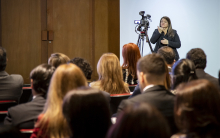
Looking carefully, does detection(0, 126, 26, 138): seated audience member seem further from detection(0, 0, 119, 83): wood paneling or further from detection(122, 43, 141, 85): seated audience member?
detection(0, 0, 119, 83): wood paneling

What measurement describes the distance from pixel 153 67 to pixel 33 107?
83 centimetres

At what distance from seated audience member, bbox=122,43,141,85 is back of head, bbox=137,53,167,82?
1.33m

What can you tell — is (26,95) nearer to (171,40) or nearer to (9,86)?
(9,86)

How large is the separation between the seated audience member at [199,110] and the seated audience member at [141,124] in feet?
1.06

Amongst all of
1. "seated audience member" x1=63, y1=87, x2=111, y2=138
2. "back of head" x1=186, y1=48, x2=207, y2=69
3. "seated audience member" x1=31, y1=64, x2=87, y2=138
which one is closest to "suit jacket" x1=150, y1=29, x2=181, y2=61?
"back of head" x1=186, y1=48, x2=207, y2=69

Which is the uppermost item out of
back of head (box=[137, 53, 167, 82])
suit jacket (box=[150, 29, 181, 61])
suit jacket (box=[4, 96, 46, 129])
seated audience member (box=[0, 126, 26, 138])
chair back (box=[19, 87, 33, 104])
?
suit jacket (box=[150, 29, 181, 61])

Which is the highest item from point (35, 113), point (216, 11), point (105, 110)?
point (216, 11)

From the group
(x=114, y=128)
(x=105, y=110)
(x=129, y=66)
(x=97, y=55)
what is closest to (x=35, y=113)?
(x=105, y=110)

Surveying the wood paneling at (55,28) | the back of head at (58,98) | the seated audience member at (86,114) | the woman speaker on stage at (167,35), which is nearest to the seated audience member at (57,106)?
the back of head at (58,98)

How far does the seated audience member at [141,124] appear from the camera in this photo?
0.70 meters

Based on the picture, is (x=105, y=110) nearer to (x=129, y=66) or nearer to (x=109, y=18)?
(x=129, y=66)

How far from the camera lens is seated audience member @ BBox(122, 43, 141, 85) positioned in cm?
314

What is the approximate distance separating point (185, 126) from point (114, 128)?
403mm

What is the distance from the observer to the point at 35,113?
1518mm
